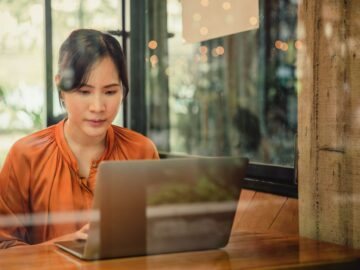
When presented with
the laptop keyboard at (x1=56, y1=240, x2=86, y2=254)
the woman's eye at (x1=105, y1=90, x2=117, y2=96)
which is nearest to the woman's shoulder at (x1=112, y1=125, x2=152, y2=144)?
the woman's eye at (x1=105, y1=90, x2=117, y2=96)

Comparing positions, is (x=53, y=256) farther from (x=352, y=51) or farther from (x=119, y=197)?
(x=352, y=51)

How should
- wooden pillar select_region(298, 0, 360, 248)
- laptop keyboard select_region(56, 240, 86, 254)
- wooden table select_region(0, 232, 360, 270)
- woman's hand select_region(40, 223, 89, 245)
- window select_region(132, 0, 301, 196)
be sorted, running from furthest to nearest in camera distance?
window select_region(132, 0, 301, 196) < wooden pillar select_region(298, 0, 360, 248) < woman's hand select_region(40, 223, 89, 245) < laptop keyboard select_region(56, 240, 86, 254) < wooden table select_region(0, 232, 360, 270)

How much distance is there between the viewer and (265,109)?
2.64 metres

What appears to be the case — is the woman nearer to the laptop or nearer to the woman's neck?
the woman's neck

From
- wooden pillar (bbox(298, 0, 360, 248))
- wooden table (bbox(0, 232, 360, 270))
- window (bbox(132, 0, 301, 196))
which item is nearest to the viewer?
wooden table (bbox(0, 232, 360, 270))

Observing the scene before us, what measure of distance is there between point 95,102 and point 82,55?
0.16 m

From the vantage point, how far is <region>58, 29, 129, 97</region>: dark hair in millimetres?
2232

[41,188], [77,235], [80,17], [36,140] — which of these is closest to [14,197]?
[41,188]

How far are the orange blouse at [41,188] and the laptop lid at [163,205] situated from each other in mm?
477

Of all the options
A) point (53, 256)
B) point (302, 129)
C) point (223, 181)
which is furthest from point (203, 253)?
point (302, 129)

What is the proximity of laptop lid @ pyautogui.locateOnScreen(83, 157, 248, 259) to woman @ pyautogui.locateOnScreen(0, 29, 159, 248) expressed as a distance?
47cm

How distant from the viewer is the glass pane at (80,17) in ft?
7.34

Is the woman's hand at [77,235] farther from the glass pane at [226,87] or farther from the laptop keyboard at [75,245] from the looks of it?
the glass pane at [226,87]

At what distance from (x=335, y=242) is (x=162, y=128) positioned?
0.75m
